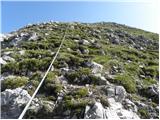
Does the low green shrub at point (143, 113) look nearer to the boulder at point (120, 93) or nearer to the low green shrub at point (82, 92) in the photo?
the boulder at point (120, 93)

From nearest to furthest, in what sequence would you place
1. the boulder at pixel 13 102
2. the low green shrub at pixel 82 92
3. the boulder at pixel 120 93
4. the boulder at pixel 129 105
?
the boulder at pixel 13 102
the boulder at pixel 129 105
the low green shrub at pixel 82 92
the boulder at pixel 120 93

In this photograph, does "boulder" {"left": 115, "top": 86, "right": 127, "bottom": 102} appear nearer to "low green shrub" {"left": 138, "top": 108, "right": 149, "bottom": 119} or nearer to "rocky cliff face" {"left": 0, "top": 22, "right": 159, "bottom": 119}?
"rocky cliff face" {"left": 0, "top": 22, "right": 159, "bottom": 119}

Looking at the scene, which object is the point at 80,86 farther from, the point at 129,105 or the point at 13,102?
the point at 13,102

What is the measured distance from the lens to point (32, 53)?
27.5 meters

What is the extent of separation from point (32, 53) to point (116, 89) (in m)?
10.4

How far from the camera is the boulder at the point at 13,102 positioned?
15.9 meters

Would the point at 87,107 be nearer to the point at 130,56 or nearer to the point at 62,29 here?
the point at 130,56

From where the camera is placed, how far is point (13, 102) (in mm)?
16609

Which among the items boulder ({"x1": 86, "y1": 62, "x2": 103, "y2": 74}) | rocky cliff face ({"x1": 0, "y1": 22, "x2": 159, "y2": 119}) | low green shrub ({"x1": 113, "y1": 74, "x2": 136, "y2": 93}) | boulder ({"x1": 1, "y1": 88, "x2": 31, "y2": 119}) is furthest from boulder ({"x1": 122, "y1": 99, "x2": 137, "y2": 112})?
boulder ({"x1": 1, "y1": 88, "x2": 31, "y2": 119})

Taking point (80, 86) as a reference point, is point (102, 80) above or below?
above

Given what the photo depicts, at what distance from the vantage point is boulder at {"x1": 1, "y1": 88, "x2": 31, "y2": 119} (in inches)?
628

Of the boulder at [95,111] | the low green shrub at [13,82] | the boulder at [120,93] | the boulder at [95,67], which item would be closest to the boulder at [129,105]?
the boulder at [120,93]

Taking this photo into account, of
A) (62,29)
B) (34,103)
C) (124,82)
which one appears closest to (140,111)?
(124,82)

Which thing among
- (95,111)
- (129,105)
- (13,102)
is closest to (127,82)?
(129,105)
